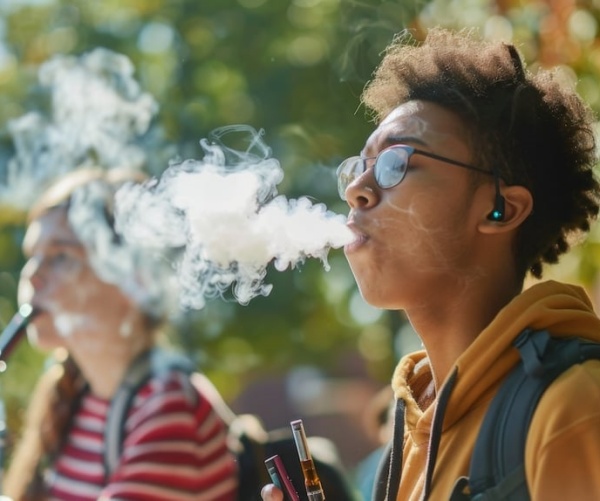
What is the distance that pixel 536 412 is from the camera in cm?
156

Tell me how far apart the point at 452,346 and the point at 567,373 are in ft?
1.08

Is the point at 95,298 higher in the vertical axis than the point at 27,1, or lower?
lower

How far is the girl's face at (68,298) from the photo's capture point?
363 centimetres

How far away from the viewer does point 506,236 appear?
193 cm

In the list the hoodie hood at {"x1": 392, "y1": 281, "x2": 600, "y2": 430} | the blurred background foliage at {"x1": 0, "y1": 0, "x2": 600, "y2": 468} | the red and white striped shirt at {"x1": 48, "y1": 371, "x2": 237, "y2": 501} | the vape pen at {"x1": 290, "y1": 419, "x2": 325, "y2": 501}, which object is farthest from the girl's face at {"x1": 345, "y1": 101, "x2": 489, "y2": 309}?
the blurred background foliage at {"x1": 0, "y1": 0, "x2": 600, "y2": 468}

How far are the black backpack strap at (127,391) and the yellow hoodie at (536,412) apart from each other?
5.03 feet

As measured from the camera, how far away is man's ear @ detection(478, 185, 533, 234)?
1.90 metres

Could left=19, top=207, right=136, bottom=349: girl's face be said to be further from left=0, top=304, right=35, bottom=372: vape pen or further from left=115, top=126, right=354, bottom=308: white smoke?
left=115, top=126, right=354, bottom=308: white smoke

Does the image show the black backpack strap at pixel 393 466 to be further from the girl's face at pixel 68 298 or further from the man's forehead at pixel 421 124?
the girl's face at pixel 68 298

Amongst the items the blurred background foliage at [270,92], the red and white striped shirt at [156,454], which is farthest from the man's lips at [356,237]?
the blurred background foliage at [270,92]

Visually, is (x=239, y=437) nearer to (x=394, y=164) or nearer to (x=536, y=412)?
(x=394, y=164)

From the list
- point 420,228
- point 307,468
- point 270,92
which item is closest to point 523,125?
point 420,228

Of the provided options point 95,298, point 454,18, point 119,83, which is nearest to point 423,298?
point 95,298

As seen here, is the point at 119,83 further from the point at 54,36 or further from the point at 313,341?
the point at 313,341
